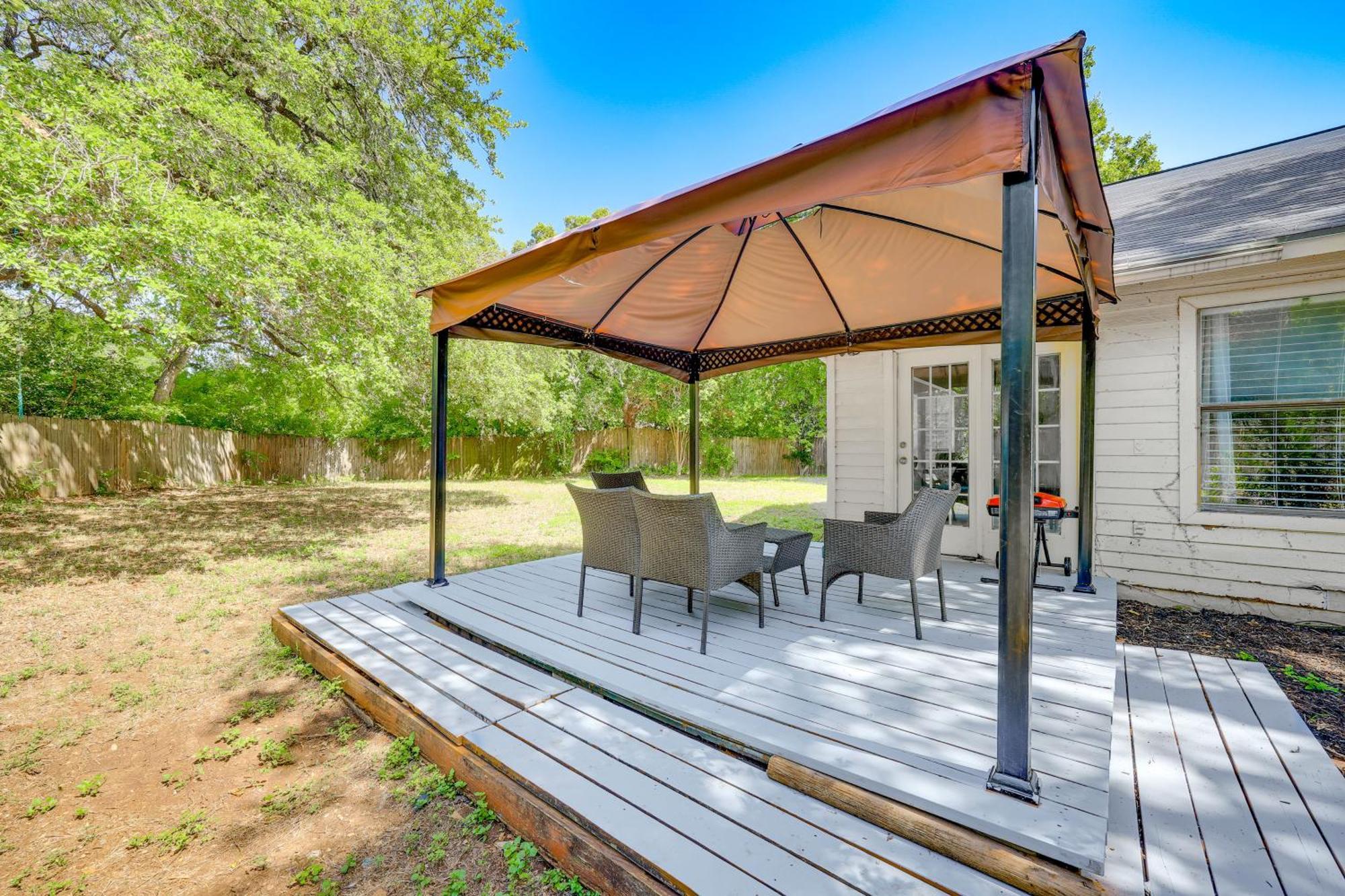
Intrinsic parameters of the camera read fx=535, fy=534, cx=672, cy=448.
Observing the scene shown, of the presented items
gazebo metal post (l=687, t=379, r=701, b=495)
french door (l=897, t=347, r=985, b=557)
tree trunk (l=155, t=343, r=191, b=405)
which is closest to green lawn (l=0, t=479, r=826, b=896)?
gazebo metal post (l=687, t=379, r=701, b=495)

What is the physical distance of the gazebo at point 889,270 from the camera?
5.30 feet

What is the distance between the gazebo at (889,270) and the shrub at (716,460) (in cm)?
1208

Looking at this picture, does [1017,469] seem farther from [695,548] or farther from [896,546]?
[695,548]

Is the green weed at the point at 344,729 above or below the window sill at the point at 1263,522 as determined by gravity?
below

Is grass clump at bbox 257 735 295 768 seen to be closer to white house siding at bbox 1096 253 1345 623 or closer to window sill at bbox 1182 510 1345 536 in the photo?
white house siding at bbox 1096 253 1345 623

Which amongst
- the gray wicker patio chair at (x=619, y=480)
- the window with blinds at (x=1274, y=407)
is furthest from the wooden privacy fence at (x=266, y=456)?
the window with blinds at (x=1274, y=407)

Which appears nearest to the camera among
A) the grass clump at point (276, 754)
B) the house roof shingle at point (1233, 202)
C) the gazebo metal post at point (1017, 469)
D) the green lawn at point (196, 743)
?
the gazebo metal post at point (1017, 469)

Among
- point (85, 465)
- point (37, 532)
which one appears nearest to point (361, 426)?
point (85, 465)

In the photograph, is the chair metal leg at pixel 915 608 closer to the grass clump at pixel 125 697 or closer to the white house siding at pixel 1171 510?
the white house siding at pixel 1171 510

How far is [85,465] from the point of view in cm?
901

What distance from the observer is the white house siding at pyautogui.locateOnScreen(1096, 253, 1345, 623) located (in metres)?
3.80

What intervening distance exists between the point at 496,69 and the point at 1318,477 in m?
11.4

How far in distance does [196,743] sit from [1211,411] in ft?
22.4

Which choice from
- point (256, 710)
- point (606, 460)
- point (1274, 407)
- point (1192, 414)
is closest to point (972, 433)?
point (1192, 414)
